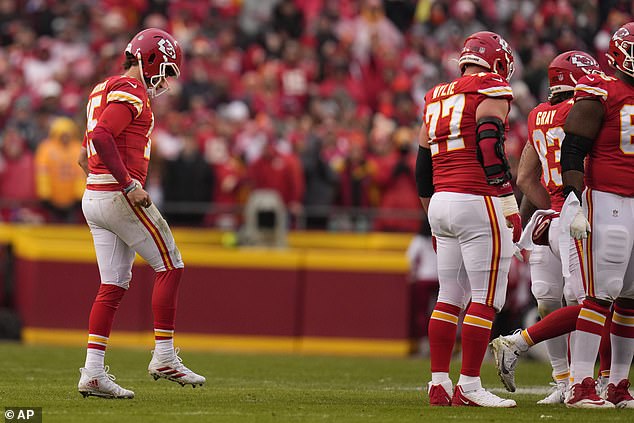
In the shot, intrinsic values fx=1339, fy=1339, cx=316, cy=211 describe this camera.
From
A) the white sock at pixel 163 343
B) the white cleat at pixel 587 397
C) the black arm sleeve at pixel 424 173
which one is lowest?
the white cleat at pixel 587 397

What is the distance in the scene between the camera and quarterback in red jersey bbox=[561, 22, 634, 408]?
309 inches

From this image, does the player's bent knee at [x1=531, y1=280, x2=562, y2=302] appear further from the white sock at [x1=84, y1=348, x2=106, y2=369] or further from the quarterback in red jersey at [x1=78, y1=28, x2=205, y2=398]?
the white sock at [x1=84, y1=348, x2=106, y2=369]

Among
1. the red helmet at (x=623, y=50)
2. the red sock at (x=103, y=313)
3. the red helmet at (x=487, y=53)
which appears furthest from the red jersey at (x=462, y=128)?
the red sock at (x=103, y=313)

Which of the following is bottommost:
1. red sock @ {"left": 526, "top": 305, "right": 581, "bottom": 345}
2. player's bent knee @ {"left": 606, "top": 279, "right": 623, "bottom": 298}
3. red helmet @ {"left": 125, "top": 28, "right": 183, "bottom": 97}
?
red sock @ {"left": 526, "top": 305, "right": 581, "bottom": 345}

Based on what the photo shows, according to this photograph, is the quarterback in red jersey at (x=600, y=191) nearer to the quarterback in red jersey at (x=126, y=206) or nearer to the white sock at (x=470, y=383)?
the white sock at (x=470, y=383)

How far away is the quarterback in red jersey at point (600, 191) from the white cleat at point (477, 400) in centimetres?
46

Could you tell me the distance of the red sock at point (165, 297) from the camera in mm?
8367

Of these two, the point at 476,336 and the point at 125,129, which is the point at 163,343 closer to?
the point at 125,129

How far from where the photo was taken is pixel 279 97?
1944 centimetres

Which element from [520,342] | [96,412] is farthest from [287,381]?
[96,412]

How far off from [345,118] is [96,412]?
39.2ft

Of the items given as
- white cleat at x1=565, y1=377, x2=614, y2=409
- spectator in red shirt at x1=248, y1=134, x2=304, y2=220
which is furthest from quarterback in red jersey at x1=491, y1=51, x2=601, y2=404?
spectator in red shirt at x1=248, y1=134, x2=304, y2=220

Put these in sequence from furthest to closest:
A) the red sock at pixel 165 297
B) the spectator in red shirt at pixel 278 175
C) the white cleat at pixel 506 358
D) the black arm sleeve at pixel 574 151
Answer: the spectator in red shirt at pixel 278 175
the white cleat at pixel 506 358
the red sock at pixel 165 297
the black arm sleeve at pixel 574 151

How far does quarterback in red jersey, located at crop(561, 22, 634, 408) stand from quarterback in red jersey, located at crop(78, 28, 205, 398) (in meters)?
2.45
